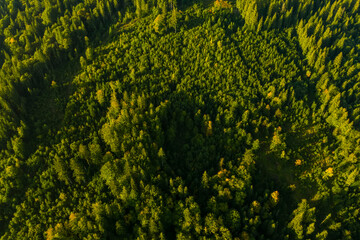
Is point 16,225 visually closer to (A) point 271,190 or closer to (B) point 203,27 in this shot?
(A) point 271,190

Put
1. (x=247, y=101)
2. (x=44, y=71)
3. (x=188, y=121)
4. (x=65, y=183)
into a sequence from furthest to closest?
1. (x=44, y=71)
2. (x=247, y=101)
3. (x=188, y=121)
4. (x=65, y=183)

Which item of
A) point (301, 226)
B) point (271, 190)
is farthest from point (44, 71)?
point (301, 226)

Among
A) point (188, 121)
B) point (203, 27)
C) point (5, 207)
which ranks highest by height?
point (203, 27)

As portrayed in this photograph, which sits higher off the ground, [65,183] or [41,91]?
[41,91]

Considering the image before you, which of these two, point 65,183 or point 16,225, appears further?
point 65,183

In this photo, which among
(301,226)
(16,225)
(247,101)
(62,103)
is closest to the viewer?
(301,226)

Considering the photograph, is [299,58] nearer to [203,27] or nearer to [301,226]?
[203,27]
